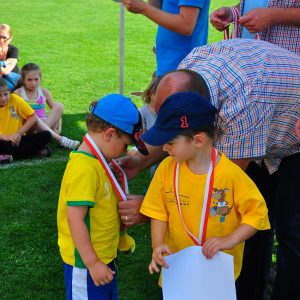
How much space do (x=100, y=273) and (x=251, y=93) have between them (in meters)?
Answer: 1.00

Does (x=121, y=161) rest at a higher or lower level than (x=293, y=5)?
lower

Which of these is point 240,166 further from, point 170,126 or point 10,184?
point 10,184

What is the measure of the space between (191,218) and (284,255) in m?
0.67

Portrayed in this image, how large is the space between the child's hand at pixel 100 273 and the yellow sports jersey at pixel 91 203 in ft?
0.28

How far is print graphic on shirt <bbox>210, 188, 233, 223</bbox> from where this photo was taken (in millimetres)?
2316

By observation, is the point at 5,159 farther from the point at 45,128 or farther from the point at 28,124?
the point at 45,128

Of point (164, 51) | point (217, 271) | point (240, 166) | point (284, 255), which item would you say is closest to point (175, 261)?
point (217, 271)

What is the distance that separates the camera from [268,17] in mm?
2682

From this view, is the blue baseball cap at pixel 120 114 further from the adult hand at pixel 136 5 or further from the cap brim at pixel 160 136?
the adult hand at pixel 136 5

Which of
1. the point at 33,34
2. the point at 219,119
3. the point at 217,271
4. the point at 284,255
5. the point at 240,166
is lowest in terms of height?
the point at 33,34

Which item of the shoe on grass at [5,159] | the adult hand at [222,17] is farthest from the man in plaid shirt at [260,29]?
the shoe on grass at [5,159]

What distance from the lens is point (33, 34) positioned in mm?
14086

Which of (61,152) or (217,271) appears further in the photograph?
(61,152)

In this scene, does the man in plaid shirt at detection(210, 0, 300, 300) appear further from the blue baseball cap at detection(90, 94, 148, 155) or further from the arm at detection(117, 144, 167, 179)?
the blue baseball cap at detection(90, 94, 148, 155)
